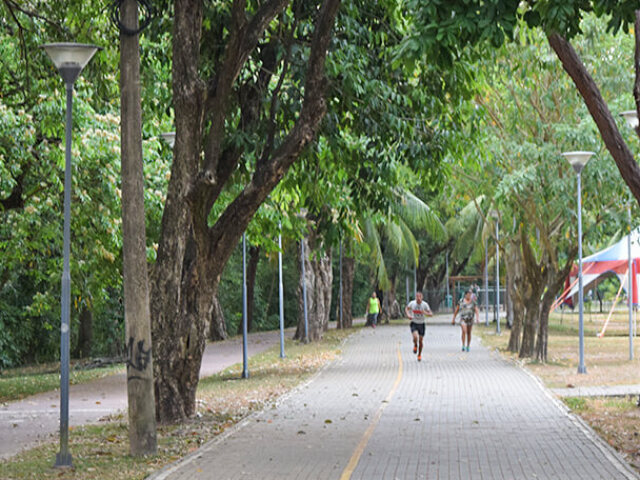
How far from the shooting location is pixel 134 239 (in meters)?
12.0

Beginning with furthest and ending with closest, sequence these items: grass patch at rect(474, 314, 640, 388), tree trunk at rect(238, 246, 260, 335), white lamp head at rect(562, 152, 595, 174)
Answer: tree trunk at rect(238, 246, 260, 335), grass patch at rect(474, 314, 640, 388), white lamp head at rect(562, 152, 595, 174)

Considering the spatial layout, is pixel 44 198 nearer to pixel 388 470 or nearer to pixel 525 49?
pixel 525 49

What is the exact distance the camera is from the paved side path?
35.3 ft

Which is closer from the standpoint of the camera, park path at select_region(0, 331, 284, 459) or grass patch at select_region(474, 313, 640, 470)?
grass patch at select_region(474, 313, 640, 470)

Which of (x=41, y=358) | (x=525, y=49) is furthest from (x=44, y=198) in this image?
(x=41, y=358)

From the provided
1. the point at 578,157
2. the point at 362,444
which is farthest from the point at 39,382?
the point at 362,444

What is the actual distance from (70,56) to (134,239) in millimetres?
2191

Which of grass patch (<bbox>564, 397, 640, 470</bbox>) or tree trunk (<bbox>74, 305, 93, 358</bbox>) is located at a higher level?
tree trunk (<bbox>74, 305, 93, 358</bbox>)

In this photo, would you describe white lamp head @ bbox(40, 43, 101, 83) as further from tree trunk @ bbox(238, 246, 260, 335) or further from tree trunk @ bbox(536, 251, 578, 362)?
tree trunk @ bbox(238, 246, 260, 335)

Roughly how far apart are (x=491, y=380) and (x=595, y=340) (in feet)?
61.5

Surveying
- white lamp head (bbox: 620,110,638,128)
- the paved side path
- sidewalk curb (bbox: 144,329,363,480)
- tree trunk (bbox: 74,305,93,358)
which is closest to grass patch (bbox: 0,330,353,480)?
sidewalk curb (bbox: 144,329,363,480)

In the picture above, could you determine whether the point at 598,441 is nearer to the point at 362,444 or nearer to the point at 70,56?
the point at 362,444

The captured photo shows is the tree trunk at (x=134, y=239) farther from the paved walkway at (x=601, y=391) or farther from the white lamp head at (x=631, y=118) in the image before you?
the paved walkway at (x=601, y=391)

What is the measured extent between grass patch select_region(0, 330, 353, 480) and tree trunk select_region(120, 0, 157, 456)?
15.6 inches
